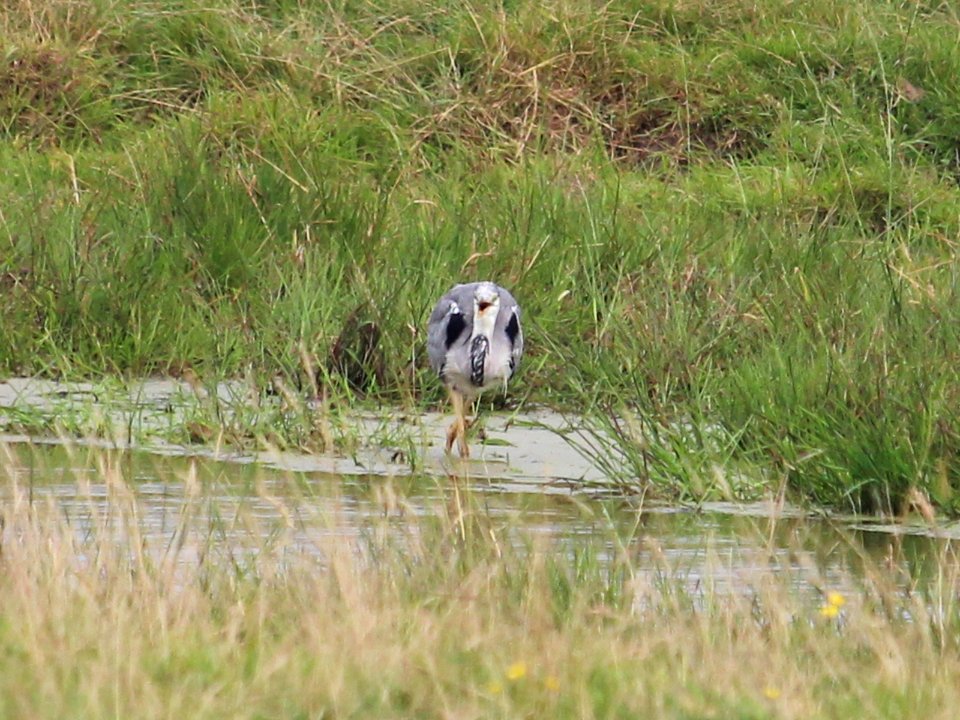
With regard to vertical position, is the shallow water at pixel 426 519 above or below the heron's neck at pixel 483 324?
below

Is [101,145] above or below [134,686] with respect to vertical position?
above

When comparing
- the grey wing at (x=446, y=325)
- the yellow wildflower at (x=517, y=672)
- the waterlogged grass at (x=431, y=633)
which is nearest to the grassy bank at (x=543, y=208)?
the grey wing at (x=446, y=325)

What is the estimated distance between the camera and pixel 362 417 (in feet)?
26.3

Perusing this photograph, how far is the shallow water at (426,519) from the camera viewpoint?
5.28 metres

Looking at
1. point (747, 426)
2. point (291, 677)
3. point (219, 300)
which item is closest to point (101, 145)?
point (219, 300)

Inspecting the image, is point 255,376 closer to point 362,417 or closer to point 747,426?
point 362,417

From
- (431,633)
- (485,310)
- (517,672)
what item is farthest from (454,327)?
(517,672)

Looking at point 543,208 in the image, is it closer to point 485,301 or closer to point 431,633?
point 485,301

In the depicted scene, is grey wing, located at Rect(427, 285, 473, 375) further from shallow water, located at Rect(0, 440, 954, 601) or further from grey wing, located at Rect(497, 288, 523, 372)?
shallow water, located at Rect(0, 440, 954, 601)

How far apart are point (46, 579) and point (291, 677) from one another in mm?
983

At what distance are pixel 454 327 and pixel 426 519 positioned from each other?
153cm

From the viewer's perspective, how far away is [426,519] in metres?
6.34

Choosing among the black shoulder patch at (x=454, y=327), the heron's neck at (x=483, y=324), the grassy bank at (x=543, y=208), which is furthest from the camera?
the black shoulder patch at (x=454, y=327)

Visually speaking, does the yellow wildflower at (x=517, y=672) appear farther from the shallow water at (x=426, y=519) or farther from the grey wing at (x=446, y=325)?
the grey wing at (x=446, y=325)
